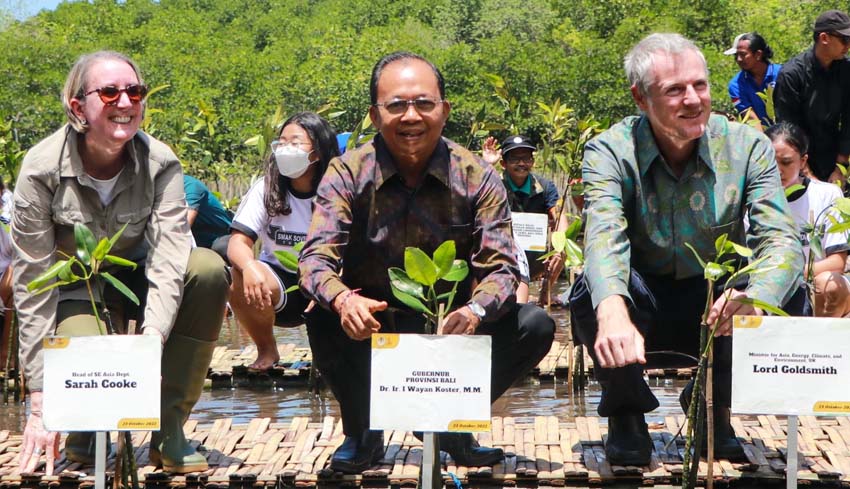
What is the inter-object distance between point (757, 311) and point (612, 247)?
0.46 metres

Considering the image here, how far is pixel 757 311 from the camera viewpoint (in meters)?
3.45

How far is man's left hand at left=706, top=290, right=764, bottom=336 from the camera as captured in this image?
11.0 ft

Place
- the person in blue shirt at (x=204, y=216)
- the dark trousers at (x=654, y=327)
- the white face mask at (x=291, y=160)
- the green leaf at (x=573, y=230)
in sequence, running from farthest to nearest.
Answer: the person in blue shirt at (x=204, y=216)
the white face mask at (x=291, y=160)
the green leaf at (x=573, y=230)
the dark trousers at (x=654, y=327)

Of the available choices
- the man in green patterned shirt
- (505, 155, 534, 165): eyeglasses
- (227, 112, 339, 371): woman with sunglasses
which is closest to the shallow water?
(227, 112, 339, 371): woman with sunglasses

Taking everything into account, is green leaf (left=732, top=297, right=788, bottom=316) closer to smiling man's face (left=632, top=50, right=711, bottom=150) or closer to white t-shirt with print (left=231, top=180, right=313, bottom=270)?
smiling man's face (left=632, top=50, right=711, bottom=150)

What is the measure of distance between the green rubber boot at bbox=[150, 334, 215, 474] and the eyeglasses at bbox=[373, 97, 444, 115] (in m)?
1.04

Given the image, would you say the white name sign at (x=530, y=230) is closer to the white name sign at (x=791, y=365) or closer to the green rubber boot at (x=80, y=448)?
the green rubber boot at (x=80, y=448)

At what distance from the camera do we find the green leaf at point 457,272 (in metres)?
3.32

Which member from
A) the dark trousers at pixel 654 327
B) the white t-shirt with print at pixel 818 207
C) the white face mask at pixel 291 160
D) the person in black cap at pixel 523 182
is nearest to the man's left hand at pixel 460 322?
the dark trousers at pixel 654 327

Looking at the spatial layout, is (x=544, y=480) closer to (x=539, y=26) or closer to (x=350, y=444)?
(x=350, y=444)

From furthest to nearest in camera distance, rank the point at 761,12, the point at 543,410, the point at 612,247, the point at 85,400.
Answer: the point at 761,12, the point at 543,410, the point at 612,247, the point at 85,400

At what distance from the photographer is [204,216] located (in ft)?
21.0

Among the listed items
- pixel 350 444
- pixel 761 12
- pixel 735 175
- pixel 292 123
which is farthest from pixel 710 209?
pixel 761 12

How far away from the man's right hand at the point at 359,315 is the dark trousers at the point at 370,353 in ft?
1.53
